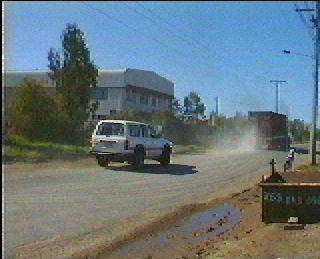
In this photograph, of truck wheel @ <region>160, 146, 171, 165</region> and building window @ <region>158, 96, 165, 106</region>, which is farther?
truck wheel @ <region>160, 146, 171, 165</region>

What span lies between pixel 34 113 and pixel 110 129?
917 cm

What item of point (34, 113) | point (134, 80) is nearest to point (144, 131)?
point (134, 80)

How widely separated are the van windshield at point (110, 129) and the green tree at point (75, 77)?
210 cm

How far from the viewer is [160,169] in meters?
21.2

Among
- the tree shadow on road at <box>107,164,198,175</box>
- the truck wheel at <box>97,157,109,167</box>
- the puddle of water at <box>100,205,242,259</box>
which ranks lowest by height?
the puddle of water at <box>100,205,242,259</box>

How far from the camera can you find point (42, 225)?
920 centimetres

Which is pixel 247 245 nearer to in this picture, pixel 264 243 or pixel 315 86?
pixel 264 243

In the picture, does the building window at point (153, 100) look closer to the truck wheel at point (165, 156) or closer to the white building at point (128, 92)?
the white building at point (128, 92)

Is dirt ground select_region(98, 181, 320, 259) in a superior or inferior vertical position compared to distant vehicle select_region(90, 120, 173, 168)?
inferior

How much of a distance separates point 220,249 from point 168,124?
14132 millimetres

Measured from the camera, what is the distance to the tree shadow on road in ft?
65.4

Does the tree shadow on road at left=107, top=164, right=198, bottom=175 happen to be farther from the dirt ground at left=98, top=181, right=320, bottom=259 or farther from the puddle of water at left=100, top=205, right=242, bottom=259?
the dirt ground at left=98, top=181, right=320, bottom=259

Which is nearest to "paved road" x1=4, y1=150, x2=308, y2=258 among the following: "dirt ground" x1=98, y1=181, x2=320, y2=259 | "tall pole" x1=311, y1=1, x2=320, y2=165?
"dirt ground" x1=98, y1=181, x2=320, y2=259

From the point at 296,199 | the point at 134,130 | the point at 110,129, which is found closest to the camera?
the point at 296,199
